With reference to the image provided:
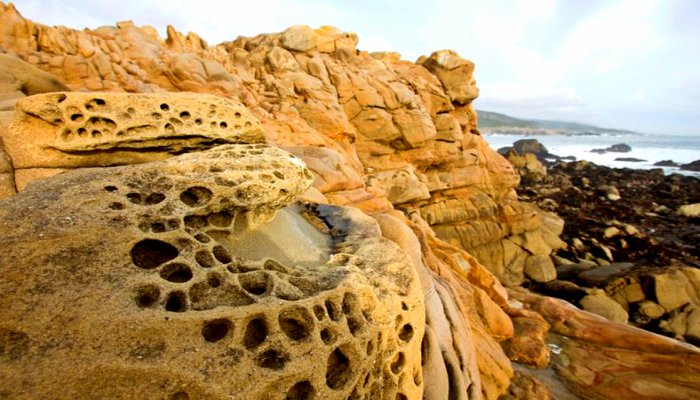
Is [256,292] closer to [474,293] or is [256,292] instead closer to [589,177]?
[474,293]

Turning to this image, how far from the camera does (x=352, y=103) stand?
47.3ft

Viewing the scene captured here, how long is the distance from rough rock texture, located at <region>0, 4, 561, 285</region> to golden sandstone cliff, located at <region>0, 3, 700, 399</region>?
0.15 meters

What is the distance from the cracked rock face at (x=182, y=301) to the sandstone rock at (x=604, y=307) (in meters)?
9.81

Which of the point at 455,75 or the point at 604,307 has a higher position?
the point at 455,75

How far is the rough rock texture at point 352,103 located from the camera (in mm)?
8812

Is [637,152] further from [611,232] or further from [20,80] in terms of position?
[20,80]

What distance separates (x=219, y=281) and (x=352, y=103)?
42.7 ft

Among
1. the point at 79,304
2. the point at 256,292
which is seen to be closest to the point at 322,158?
the point at 256,292

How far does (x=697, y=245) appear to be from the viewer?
16.9m

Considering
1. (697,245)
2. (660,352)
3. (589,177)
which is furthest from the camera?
(589,177)

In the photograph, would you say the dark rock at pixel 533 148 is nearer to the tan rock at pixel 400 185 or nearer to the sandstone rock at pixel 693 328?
the tan rock at pixel 400 185

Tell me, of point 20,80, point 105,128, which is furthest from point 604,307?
point 20,80

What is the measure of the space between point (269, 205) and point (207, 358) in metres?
1.65

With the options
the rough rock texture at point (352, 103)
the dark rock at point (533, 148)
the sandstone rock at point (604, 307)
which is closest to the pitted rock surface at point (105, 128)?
the rough rock texture at point (352, 103)
